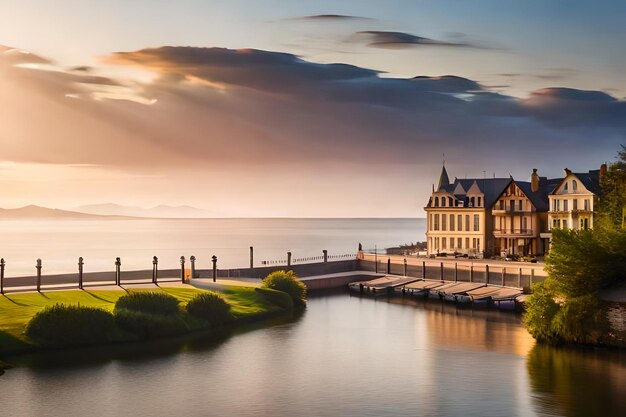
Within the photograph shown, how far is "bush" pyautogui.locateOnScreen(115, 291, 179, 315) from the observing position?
60062 mm

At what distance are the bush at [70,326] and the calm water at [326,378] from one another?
5.61ft

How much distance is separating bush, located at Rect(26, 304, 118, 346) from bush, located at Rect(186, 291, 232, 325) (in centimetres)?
922

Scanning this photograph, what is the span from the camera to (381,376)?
163ft

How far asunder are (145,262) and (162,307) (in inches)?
4571

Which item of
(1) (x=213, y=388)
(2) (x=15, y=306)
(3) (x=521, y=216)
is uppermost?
(3) (x=521, y=216)

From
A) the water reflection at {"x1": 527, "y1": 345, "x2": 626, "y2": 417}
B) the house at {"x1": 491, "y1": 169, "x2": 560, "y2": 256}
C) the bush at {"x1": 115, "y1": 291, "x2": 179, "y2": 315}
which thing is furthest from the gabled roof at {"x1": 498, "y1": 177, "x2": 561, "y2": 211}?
the bush at {"x1": 115, "y1": 291, "x2": 179, "y2": 315}

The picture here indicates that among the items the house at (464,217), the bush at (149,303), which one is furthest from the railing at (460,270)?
the bush at (149,303)

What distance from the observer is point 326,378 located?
4919 centimetres

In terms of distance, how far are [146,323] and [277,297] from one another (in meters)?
19.9

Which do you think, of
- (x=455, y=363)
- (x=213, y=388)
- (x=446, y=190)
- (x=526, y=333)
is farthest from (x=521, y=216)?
(x=213, y=388)

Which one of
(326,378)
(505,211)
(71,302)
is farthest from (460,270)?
(71,302)

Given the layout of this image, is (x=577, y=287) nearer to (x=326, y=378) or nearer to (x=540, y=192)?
(x=326, y=378)

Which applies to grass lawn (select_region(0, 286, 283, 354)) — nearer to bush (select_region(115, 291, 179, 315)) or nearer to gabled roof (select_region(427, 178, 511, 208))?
bush (select_region(115, 291, 179, 315))

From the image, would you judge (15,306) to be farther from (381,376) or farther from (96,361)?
(381,376)
